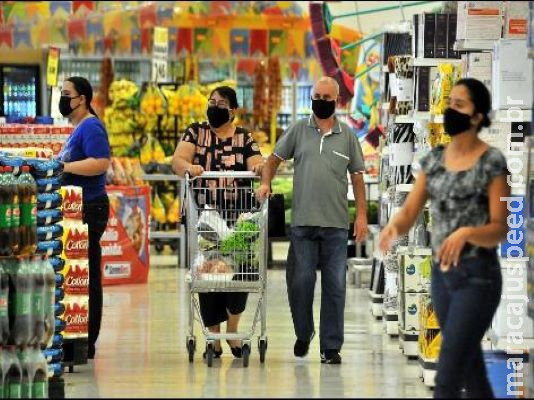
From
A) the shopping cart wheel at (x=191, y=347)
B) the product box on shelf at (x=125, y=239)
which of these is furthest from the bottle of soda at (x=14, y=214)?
the product box on shelf at (x=125, y=239)

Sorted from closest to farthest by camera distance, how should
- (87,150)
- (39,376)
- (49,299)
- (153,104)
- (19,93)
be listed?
(39,376)
(49,299)
(87,150)
(19,93)
(153,104)

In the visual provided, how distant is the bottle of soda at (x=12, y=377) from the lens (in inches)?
294

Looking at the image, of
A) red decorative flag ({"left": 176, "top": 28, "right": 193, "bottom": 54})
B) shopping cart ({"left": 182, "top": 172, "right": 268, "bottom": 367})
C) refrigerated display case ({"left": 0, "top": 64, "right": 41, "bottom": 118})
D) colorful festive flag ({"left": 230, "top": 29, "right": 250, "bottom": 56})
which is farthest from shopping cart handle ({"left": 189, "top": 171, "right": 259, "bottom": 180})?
colorful festive flag ({"left": 230, "top": 29, "right": 250, "bottom": 56})

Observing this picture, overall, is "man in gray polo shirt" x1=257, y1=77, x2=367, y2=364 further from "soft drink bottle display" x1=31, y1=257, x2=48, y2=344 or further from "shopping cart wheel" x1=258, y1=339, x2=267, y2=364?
"soft drink bottle display" x1=31, y1=257, x2=48, y2=344

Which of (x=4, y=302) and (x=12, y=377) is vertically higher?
(x=4, y=302)

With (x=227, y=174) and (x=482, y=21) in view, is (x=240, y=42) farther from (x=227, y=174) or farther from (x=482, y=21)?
(x=482, y=21)

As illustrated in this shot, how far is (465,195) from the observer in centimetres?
664

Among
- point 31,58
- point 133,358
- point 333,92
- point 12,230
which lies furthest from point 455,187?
point 31,58

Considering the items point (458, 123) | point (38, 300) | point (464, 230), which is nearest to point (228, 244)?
point (38, 300)

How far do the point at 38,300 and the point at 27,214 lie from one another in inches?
17.9

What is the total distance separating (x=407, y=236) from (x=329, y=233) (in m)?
1.78

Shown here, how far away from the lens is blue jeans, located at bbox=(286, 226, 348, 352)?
9352mm

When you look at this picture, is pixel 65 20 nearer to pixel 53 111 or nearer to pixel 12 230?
pixel 53 111

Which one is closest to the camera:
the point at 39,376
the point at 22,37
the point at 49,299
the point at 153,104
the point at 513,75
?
the point at 39,376
